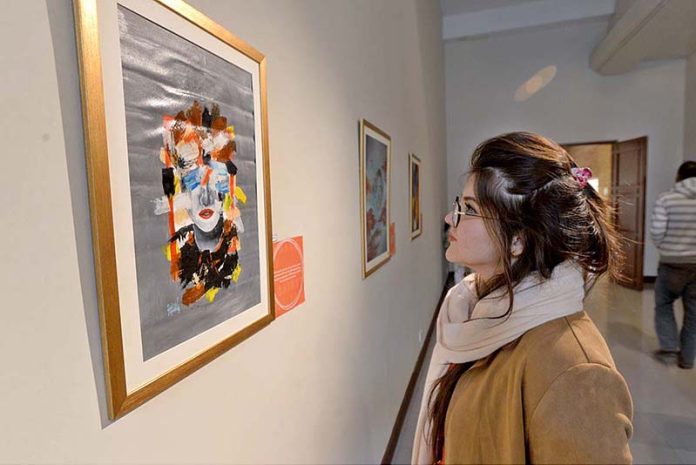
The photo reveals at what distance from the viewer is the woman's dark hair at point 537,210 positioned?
81 centimetres

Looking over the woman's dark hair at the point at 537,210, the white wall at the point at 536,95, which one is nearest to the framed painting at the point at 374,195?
the woman's dark hair at the point at 537,210

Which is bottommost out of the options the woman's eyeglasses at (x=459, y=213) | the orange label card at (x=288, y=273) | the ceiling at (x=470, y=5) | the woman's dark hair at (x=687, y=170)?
the orange label card at (x=288, y=273)

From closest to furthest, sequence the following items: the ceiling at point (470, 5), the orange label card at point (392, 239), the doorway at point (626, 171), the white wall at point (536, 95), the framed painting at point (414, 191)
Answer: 1. the orange label card at point (392, 239)
2. the framed painting at point (414, 191)
3. the doorway at point (626, 171)
4. the ceiling at point (470, 5)
5. the white wall at point (536, 95)

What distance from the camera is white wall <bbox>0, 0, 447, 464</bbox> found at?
1.42ft

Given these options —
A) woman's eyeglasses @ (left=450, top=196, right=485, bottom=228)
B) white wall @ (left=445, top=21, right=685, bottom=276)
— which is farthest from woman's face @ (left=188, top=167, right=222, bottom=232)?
white wall @ (left=445, top=21, right=685, bottom=276)

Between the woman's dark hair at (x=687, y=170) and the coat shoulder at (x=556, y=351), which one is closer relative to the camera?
the coat shoulder at (x=556, y=351)

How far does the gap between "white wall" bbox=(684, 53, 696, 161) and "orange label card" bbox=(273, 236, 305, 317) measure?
134 centimetres

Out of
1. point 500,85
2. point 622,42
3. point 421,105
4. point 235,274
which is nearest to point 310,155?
point 235,274

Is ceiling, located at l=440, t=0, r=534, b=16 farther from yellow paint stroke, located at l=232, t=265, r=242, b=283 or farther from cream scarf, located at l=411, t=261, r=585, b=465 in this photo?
yellow paint stroke, located at l=232, t=265, r=242, b=283

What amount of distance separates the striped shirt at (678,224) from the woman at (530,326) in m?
0.57

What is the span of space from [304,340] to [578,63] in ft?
22.8

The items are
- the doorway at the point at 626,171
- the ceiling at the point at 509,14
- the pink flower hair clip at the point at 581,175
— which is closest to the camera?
the pink flower hair clip at the point at 581,175

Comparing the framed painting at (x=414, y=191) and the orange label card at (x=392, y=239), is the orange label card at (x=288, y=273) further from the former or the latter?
the framed painting at (x=414, y=191)

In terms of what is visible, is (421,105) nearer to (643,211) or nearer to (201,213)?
(643,211)
